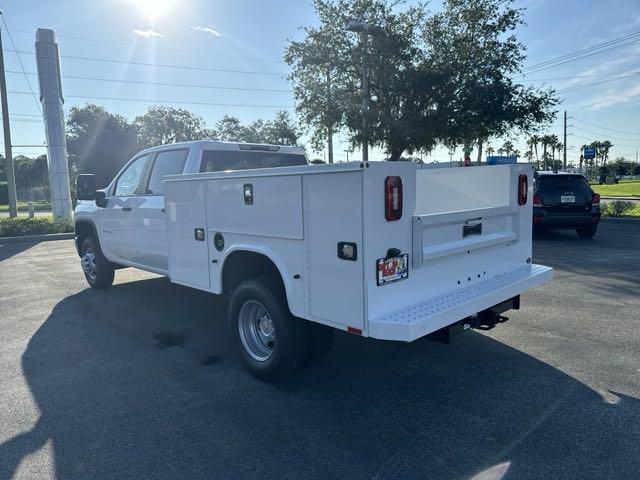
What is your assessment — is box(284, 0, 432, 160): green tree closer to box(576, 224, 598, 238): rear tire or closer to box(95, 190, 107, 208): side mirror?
box(576, 224, 598, 238): rear tire

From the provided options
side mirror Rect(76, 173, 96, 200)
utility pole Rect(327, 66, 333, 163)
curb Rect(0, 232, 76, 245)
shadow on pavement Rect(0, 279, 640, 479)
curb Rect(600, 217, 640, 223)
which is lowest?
shadow on pavement Rect(0, 279, 640, 479)

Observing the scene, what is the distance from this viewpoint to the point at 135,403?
12.1ft

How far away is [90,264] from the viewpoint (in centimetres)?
747

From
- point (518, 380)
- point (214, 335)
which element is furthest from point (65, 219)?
point (518, 380)

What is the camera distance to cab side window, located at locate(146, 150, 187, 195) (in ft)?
18.3

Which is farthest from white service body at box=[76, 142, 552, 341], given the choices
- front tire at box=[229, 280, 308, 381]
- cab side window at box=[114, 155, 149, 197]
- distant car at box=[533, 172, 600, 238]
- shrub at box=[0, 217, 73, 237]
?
shrub at box=[0, 217, 73, 237]

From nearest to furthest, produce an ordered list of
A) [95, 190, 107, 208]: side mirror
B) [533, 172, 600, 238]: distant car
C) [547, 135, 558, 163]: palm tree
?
[95, 190, 107, 208]: side mirror
[533, 172, 600, 238]: distant car
[547, 135, 558, 163]: palm tree

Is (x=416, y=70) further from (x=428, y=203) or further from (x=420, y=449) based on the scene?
(x=420, y=449)

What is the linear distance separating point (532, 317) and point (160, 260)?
4301 mm

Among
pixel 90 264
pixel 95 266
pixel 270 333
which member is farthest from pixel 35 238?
pixel 270 333

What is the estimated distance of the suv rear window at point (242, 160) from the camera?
5.49 metres

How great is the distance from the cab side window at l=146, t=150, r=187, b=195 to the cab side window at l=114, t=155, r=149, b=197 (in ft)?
1.03

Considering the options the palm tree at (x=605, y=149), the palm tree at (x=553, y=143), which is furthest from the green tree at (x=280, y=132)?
the palm tree at (x=605, y=149)

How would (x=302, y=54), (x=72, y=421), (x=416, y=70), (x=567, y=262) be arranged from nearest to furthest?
(x=72, y=421), (x=567, y=262), (x=416, y=70), (x=302, y=54)
